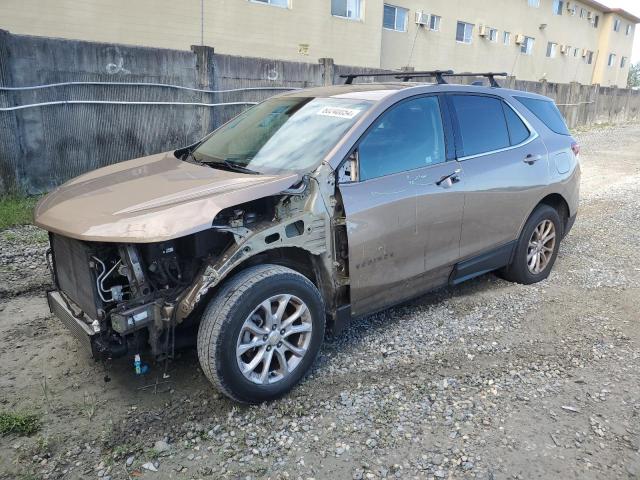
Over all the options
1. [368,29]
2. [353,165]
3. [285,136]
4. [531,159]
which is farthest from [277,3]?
[353,165]

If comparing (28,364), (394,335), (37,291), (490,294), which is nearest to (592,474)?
(394,335)

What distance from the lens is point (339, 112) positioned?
144 inches

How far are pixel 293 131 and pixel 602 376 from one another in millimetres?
2675

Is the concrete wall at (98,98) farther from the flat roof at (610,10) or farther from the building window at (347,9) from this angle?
the flat roof at (610,10)

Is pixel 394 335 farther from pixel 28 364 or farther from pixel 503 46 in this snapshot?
pixel 503 46

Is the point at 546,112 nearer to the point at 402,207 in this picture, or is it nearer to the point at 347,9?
the point at 402,207

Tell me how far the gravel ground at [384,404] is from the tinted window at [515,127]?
1420 millimetres

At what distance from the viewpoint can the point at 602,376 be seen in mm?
3445

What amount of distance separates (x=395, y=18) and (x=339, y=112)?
64.4 ft

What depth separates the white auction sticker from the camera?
3576 millimetres

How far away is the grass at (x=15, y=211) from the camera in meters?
6.25

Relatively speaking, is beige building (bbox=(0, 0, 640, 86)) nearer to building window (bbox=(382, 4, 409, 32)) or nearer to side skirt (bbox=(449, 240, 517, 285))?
building window (bbox=(382, 4, 409, 32))

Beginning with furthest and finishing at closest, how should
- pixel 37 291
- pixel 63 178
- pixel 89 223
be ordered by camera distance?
pixel 63 178 < pixel 37 291 < pixel 89 223

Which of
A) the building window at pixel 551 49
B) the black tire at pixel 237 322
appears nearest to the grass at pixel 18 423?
the black tire at pixel 237 322
